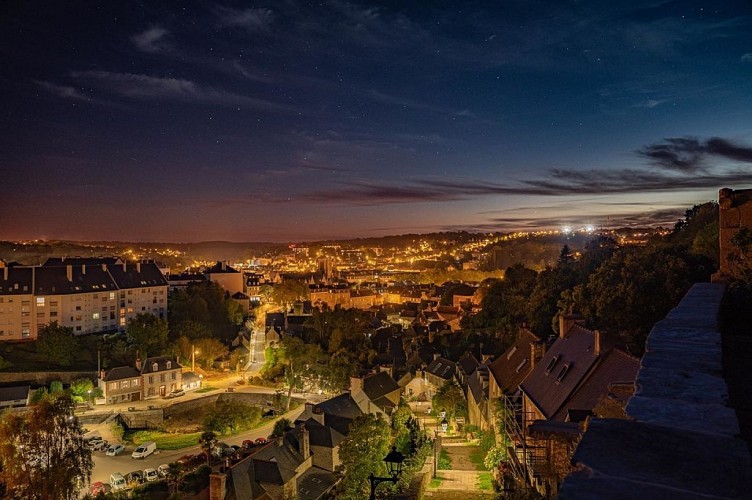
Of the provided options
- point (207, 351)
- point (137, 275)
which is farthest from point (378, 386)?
point (137, 275)

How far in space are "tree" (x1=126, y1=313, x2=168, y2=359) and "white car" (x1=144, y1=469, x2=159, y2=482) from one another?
65.9ft

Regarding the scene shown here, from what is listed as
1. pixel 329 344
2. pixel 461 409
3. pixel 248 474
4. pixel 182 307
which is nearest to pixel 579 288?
pixel 461 409

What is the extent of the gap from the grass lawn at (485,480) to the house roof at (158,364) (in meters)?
32.8

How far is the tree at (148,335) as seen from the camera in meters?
47.3

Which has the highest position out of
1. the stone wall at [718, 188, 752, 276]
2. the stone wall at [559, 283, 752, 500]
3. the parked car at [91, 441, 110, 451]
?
the stone wall at [718, 188, 752, 276]

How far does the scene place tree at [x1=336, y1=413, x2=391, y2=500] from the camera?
65.0 ft

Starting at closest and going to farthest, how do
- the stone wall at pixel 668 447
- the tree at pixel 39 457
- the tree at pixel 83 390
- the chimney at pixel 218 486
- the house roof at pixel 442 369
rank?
the stone wall at pixel 668 447 → the chimney at pixel 218 486 → the tree at pixel 39 457 → the house roof at pixel 442 369 → the tree at pixel 83 390

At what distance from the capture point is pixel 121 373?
1667 inches

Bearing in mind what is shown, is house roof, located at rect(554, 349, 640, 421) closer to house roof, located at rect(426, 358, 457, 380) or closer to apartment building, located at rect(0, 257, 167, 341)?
house roof, located at rect(426, 358, 457, 380)

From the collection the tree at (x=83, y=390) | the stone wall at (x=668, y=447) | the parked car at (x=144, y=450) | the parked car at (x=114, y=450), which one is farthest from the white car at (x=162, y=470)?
the stone wall at (x=668, y=447)

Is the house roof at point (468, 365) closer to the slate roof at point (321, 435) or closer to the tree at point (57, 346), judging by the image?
the slate roof at point (321, 435)

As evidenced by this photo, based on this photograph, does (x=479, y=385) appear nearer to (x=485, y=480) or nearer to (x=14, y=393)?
(x=485, y=480)

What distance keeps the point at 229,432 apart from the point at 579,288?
80.9ft

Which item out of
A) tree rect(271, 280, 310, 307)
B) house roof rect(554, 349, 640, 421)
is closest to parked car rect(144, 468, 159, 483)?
house roof rect(554, 349, 640, 421)
